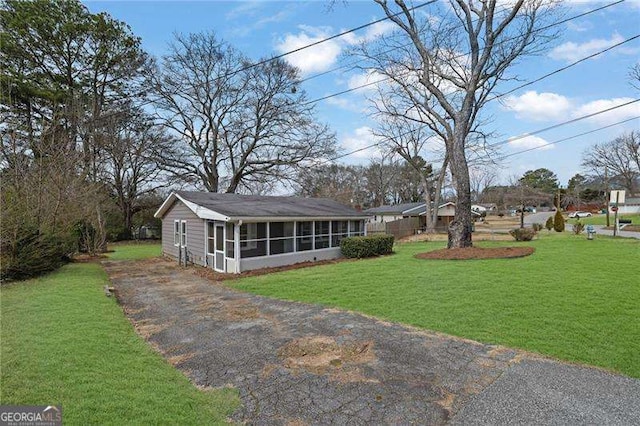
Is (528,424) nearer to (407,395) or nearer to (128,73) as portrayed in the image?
(407,395)

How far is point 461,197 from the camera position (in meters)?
14.4

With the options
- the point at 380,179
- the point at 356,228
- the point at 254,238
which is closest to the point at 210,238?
the point at 254,238

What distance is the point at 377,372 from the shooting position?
4094mm

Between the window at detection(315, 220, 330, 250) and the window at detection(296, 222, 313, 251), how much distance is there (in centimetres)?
40

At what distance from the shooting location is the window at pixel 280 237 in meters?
13.9

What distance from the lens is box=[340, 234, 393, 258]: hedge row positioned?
52.1ft

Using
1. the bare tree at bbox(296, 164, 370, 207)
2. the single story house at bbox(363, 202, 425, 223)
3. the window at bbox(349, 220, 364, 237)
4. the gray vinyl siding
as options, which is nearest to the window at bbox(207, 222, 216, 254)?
the gray vinyl siding

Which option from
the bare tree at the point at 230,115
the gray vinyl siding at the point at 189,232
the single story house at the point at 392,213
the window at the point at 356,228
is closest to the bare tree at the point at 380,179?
the single story house at the point at 392,213

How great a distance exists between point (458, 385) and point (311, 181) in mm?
25372

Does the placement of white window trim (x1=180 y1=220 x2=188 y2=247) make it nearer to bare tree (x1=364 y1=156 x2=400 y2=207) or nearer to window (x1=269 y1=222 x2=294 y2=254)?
Result: window (x1=269 y1=222 x2=294 y2=254)

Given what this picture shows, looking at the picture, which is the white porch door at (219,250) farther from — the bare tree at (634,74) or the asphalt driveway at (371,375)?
the bare tree at (634,74)

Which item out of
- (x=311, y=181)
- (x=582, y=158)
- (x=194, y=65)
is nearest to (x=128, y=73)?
(x=194, y=65)

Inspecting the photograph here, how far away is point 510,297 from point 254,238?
9.30m

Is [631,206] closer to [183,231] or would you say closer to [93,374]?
[183,231]
